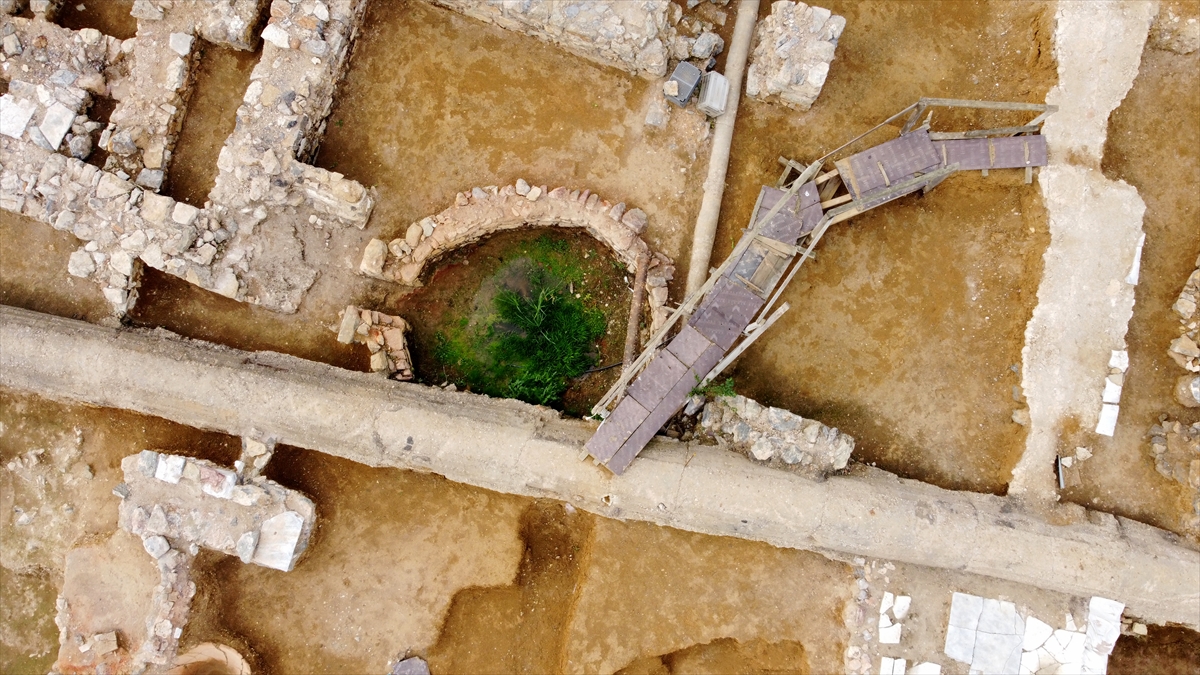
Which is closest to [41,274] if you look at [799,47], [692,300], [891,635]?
[692,300]

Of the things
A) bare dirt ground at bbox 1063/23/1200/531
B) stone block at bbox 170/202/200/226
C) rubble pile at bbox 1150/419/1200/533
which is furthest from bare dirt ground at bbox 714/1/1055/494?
stone block at bbox 170/202/200/226

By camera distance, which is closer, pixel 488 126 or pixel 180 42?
pixel 180 42

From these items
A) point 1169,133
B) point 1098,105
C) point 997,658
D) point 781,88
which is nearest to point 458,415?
point 781,88

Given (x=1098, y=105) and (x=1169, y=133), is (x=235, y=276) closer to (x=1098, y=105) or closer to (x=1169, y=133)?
(x=1098, y=105)

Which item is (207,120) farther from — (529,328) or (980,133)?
(980,133)

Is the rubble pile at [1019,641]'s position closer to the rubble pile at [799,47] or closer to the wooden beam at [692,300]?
the wooden beam at [692,300]

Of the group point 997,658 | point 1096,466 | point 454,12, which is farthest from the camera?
point 454,12
